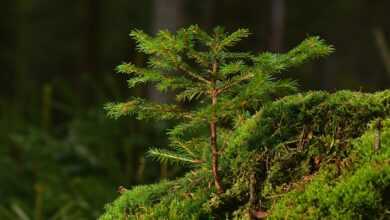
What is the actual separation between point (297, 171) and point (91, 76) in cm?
1208

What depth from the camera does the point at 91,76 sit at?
1382 centimetres

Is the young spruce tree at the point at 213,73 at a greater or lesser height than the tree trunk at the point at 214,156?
greater

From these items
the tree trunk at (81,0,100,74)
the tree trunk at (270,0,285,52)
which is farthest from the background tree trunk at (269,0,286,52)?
the tree trunk at (81,0,100,74)

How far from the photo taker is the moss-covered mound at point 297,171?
1.85 m

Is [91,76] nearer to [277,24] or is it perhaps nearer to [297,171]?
[277,24]

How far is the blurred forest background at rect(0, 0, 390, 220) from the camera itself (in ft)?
19.2

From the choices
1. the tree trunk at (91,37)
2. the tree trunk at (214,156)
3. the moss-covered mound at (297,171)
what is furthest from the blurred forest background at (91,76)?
the tree trunk at (214,156)

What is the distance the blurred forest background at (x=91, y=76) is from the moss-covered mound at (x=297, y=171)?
0.50m

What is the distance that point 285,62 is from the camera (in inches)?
80.0

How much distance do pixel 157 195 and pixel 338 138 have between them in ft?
2.06

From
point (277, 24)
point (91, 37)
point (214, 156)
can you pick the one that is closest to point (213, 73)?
point (214, 156)

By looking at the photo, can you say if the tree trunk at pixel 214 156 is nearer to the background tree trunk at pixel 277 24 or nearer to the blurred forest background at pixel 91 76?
the blurred forest background at pixel 91 76

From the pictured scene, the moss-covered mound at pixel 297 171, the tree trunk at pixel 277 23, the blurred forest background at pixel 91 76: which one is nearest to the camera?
the moss-covered mound at pixel 297 171

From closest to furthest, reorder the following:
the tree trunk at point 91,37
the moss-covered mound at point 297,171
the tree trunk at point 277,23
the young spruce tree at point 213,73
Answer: the moss-covered mound at point 297,171
the young spruce tree at point 213,73
the tree trunk at point 277,23
the tree trunk at point 91,37
